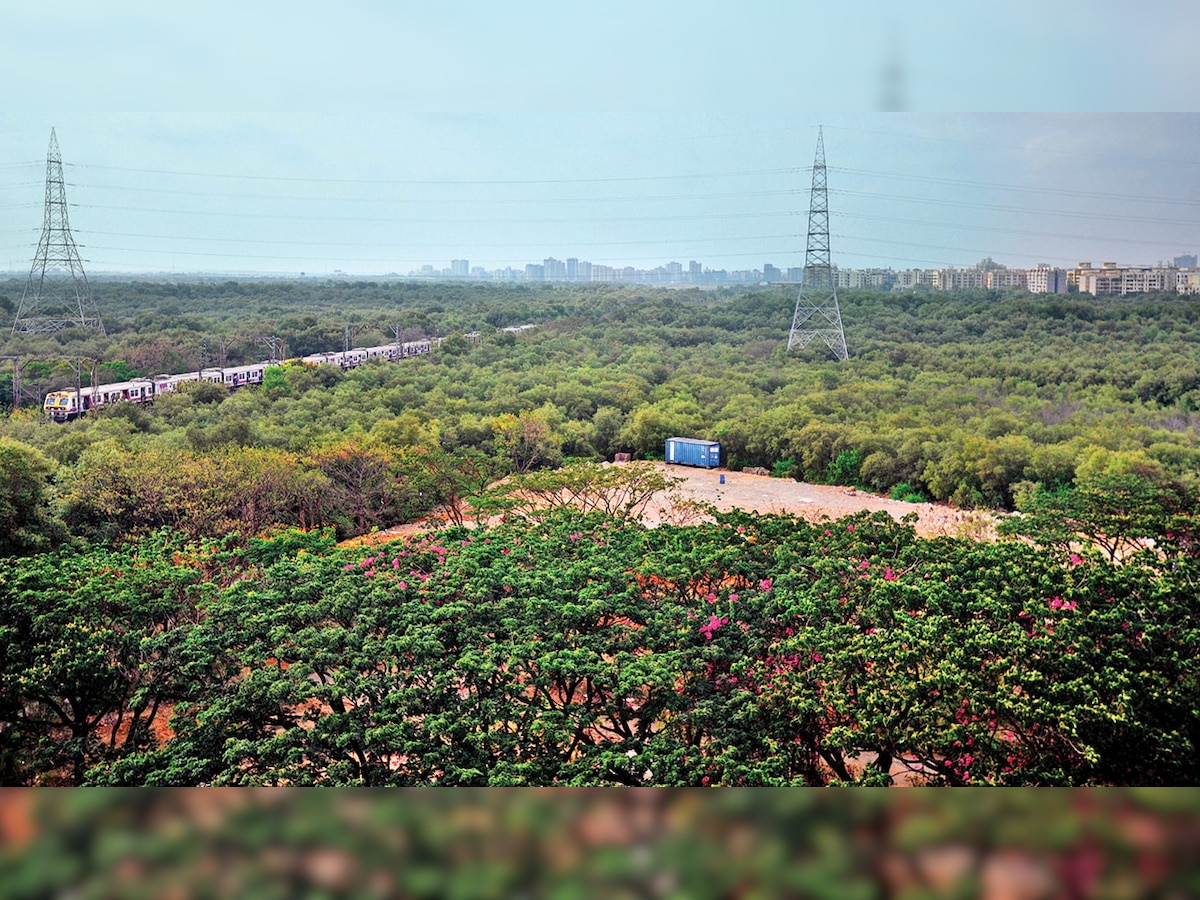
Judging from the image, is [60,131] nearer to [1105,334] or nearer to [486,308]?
[486,308]

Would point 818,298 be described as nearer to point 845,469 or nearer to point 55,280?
point 845,469

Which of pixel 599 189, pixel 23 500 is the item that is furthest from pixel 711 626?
pixel 23 500

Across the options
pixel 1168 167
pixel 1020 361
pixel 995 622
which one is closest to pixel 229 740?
pixel 995 622

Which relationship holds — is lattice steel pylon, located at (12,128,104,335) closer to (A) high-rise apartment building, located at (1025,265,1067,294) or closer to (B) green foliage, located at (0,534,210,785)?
(B) green foliage, located at (0,534,210,785)

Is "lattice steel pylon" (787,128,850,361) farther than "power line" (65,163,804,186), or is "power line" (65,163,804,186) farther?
"lattice steel pylon" (787,128,850,361)

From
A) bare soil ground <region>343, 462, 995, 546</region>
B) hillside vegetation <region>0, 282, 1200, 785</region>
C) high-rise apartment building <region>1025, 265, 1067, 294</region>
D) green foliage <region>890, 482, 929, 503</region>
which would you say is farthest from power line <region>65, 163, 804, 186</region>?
green foliage <region>890, 482, 929, 503</region>
